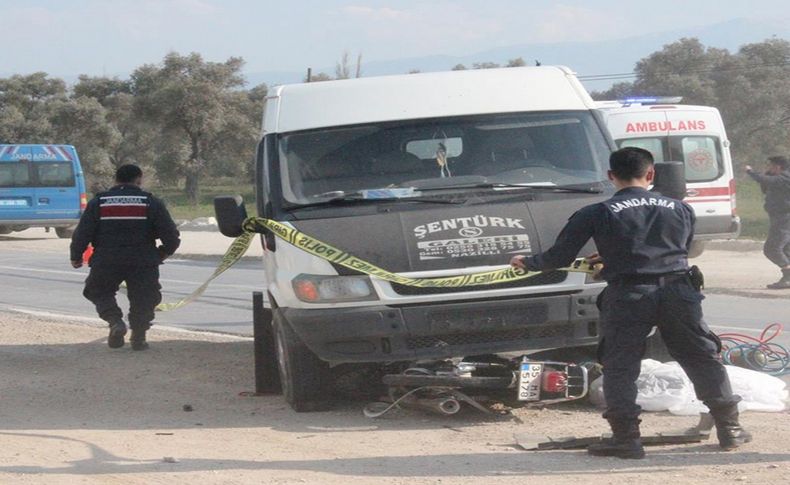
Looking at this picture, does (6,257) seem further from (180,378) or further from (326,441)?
(326,441)

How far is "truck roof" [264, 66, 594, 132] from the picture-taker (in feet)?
28.2

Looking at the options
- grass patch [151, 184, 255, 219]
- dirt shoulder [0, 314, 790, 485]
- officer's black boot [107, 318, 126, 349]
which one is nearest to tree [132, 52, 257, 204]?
grass patch [151, 184, 255, 219]

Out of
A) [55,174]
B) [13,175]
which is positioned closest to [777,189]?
[55,174]

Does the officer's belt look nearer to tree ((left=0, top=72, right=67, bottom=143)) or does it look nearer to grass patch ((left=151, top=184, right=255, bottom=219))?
grass patch ((left=151, top=184, right=255, bottom=219))

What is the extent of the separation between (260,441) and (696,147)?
44.1 ft

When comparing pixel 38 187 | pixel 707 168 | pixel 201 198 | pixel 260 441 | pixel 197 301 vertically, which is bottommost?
pixel 201 198

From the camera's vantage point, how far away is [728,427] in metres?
6.55

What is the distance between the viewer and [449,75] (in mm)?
8961

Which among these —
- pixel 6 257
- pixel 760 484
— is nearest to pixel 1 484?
pixel 760 484

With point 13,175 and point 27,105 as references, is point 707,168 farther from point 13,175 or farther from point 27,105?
point 27,105

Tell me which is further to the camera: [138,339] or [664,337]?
[138,339]

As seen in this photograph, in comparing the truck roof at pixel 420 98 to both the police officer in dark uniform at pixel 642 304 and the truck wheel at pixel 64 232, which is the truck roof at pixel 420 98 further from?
the truck wheel at pixel 64 232

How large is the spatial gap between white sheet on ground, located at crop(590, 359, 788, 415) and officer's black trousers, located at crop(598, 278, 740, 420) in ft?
4.01

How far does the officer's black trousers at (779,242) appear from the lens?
16922 millimetres
